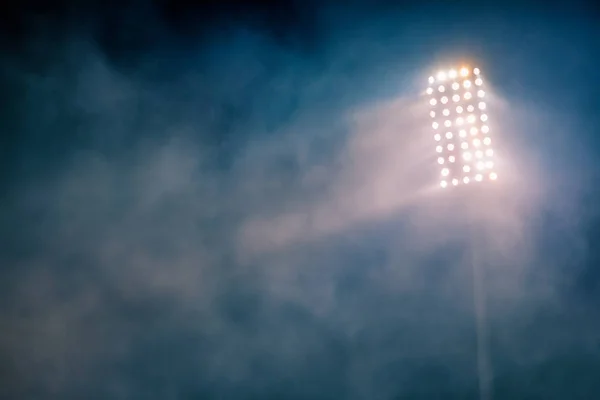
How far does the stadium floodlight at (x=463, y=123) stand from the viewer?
836 cm

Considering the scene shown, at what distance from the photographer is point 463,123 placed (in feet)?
27.5

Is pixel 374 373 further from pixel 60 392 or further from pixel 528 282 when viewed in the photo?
pixel 60 392

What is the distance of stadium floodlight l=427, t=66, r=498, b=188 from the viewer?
8.36 m

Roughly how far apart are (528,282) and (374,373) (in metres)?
3.05

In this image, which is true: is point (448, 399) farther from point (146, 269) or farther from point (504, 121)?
point (146, 269)

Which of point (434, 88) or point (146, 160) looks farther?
point (146, 160)

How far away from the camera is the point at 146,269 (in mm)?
9617

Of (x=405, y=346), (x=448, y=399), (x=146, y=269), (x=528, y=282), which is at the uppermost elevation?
(x=146, y=269)

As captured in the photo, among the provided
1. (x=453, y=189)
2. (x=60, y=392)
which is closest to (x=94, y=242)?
(x=60, y=392)

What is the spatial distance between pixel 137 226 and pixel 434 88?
5.40m

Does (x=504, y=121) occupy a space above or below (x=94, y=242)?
above

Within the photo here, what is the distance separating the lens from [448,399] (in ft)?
32.4

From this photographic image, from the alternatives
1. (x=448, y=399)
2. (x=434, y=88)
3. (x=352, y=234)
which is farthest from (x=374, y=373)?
(x=434, y=88)

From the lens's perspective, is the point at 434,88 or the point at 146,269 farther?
the point at 146,269
